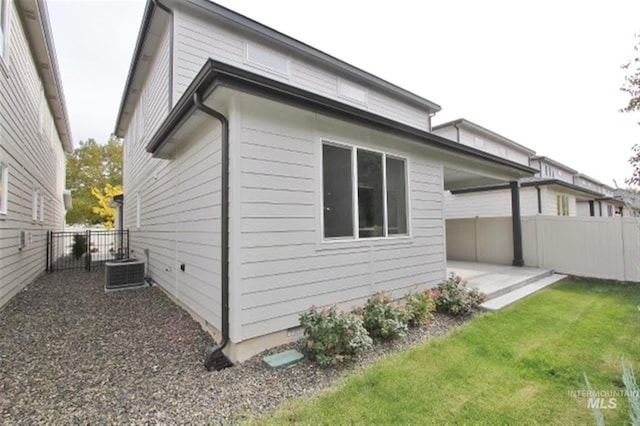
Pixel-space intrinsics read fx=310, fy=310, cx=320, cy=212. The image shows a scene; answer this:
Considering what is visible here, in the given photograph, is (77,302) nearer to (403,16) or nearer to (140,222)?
(140,222)

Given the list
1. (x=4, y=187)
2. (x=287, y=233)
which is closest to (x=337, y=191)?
(x=287, y=233)

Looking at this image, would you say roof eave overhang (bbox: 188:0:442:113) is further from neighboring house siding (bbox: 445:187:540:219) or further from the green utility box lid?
the green utility box lid

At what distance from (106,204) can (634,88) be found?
2830 centimetres

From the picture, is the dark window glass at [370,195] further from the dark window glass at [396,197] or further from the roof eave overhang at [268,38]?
the roof eave overhang at [268,38]

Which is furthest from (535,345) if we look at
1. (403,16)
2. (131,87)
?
(131,87)

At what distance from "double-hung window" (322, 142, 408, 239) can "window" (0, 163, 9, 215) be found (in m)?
5.75

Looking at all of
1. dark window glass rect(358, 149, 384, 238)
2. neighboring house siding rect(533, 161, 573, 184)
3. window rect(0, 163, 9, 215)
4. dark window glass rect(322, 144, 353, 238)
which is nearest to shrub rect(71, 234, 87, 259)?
window rect(0, 163, 9, 215)

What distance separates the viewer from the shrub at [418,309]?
15.7 ft

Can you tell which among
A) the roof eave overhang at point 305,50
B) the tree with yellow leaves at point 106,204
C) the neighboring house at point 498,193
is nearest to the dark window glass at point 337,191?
the roof eave overhang at point 305,50

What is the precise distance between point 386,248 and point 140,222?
8.26 metres

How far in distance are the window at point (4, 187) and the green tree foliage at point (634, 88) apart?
1550 cm

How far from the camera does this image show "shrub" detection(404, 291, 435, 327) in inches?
188

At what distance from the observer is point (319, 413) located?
262cm

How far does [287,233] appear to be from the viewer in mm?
3975
